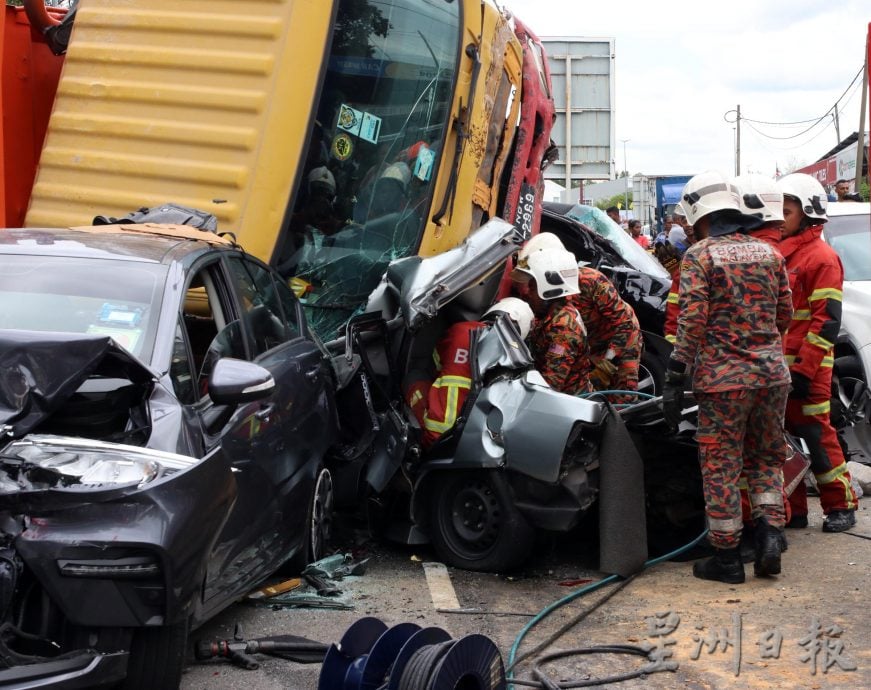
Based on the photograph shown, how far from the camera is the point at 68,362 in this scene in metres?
3.52

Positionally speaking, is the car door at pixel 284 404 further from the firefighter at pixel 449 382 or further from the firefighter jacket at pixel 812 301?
the firefighter jacket at pixel 812 301

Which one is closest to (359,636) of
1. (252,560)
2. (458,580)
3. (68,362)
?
(252,560)

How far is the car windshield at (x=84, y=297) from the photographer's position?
4.19 metres

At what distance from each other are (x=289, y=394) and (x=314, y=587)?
958mm

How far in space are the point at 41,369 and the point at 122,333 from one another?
0.71 meters

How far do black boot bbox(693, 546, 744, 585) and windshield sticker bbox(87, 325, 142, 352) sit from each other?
302cm

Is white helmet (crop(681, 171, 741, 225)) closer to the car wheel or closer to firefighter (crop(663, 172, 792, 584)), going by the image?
firefighter (crop(663, 172, 792, 584))

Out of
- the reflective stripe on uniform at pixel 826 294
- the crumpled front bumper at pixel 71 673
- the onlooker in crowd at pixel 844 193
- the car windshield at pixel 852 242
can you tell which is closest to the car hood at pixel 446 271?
the reflective stripe on uniform at pixel 826 294

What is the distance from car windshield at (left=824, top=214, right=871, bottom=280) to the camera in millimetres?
9289

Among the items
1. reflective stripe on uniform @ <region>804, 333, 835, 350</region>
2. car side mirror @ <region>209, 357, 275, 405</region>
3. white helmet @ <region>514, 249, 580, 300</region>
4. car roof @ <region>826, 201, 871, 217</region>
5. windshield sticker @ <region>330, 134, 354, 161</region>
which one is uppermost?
windshield sticker @ <region>330, 134, 354, 161</region>

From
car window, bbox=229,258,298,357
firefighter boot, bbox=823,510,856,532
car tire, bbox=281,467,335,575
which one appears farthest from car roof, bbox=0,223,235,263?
firefighter boot, bbox=823,510,856,532

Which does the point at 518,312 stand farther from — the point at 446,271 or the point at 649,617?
the point at 649,617

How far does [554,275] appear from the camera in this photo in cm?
657

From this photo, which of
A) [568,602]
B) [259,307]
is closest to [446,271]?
[259,307]
